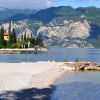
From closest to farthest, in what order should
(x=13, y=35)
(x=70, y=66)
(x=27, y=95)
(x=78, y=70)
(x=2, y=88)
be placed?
(x=27, y=95) → (x=2, y=88) → (x=78, y=70) → (x=70, y=66) → (x=13, y=35)

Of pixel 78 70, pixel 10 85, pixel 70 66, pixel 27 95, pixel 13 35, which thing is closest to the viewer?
pixel 27 95

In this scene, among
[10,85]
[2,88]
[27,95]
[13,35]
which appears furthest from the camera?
[13,35]

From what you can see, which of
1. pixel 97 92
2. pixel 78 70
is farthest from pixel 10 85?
pixel 78 70

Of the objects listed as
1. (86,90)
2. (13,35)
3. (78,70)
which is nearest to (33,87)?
(86,90)

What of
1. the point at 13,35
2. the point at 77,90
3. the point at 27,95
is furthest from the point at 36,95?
the point at 13,35

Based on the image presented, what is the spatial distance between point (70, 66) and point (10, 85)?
3676 cm

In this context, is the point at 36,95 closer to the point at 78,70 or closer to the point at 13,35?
the point at 78,70

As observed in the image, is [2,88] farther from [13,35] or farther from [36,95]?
[13,35]

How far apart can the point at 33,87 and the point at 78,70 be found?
31.6m

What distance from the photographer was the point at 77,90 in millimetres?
39844

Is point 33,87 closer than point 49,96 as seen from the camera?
No

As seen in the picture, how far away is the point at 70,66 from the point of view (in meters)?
75.6

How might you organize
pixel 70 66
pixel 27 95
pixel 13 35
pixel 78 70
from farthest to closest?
1. pixel 13 35
2. pixel 70 66
3. pixel 78 70
4. pixel 27 95

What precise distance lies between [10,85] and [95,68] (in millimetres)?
35081
